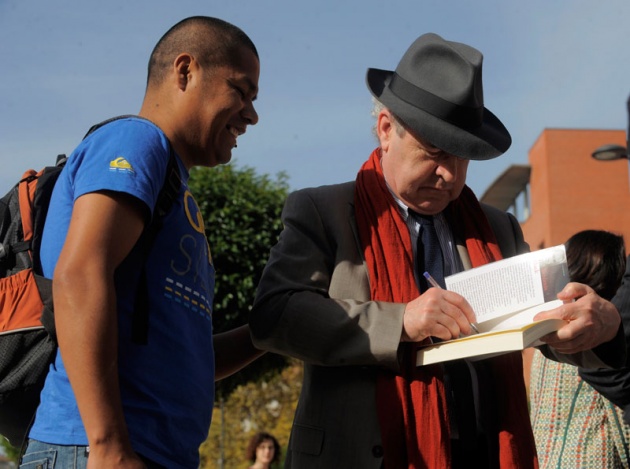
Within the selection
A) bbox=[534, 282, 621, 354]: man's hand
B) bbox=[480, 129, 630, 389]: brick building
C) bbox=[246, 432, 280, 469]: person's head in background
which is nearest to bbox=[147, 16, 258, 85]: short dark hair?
bbox=[534, 282, 621, 354]: man's hand

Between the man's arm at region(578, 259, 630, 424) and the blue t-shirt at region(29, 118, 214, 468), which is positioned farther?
the man's arm at region(578, 259, 630, 424)

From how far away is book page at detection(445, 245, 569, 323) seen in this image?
287 centimetres

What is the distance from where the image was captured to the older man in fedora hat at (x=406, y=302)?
2.90m

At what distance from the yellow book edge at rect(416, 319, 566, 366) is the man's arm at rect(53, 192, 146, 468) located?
971mm

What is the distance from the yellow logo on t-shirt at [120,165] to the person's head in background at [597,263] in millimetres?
2403

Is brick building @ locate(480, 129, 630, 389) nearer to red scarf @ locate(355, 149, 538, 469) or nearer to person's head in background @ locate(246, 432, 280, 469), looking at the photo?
person's head in background @ locate(246, 432, 280, 469)

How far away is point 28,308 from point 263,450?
408 inches

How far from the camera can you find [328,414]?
9.84 feet

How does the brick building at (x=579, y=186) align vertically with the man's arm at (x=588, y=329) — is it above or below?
above

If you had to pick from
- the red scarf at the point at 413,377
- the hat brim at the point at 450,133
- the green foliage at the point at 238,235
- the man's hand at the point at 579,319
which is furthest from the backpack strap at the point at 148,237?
the green foliage at the point at 238,235

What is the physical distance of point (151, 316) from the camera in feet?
8.16

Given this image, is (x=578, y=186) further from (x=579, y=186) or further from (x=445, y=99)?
(x=445, y=99)

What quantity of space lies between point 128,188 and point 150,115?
51 centimetres

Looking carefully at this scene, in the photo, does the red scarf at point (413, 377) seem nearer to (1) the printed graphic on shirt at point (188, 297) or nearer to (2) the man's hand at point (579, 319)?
(2) the man's hand at point (579, 319)
